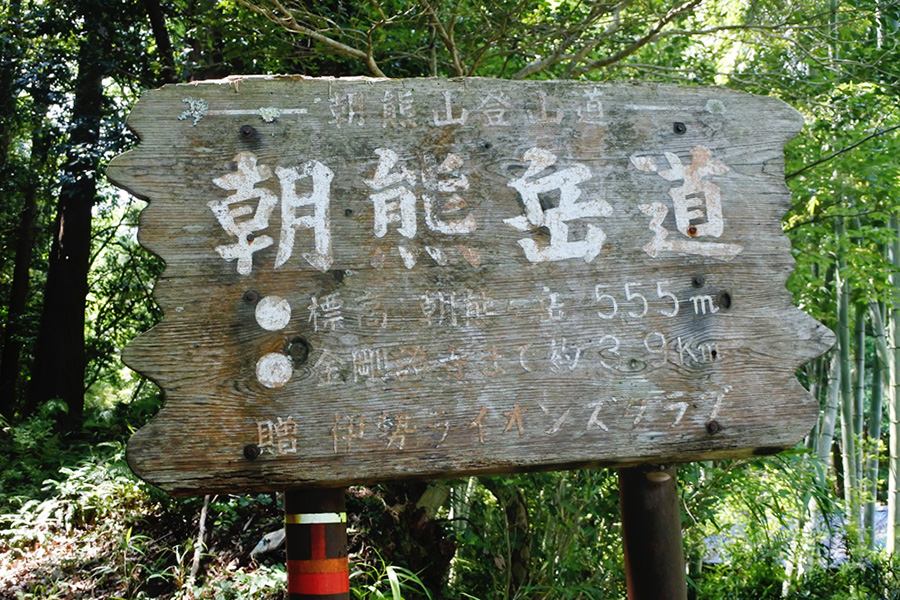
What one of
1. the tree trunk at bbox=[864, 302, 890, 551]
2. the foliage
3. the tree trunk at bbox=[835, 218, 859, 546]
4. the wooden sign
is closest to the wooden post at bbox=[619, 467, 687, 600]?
the wooden sign

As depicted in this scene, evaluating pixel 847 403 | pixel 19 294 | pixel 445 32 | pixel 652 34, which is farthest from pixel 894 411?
pixel 19 294

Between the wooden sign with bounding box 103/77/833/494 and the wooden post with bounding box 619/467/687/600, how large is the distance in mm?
277

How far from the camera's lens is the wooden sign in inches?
62.4

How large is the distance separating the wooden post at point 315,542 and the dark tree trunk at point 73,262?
4.86 metres

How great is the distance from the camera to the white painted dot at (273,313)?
1608 millimetres

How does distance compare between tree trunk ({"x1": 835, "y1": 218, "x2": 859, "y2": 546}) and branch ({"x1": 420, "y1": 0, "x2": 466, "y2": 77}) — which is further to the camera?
tree trunk ({"x1": 835, "y1": 218, "x2": 859, "y2": 546})

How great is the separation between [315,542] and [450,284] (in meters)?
0.72

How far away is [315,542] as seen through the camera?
1710 mm

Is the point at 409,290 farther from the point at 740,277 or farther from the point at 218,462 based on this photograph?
the point at 740,277

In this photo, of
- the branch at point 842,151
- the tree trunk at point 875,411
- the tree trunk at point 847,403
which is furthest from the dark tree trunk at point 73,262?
the tree trunk at point 875,411

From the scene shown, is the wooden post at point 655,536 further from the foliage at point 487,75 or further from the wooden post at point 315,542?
the wooden post at point 315,542

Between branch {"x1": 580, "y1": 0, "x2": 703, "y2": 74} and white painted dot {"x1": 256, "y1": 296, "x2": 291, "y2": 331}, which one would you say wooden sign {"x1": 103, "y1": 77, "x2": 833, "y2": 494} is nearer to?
white painted dot {"x1": 256, "y1": 296, "x2": 291, "y2": 331}

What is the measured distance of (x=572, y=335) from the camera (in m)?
1.69

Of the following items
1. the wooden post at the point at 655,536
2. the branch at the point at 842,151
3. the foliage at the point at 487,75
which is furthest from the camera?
the branch at the point at 842,151
